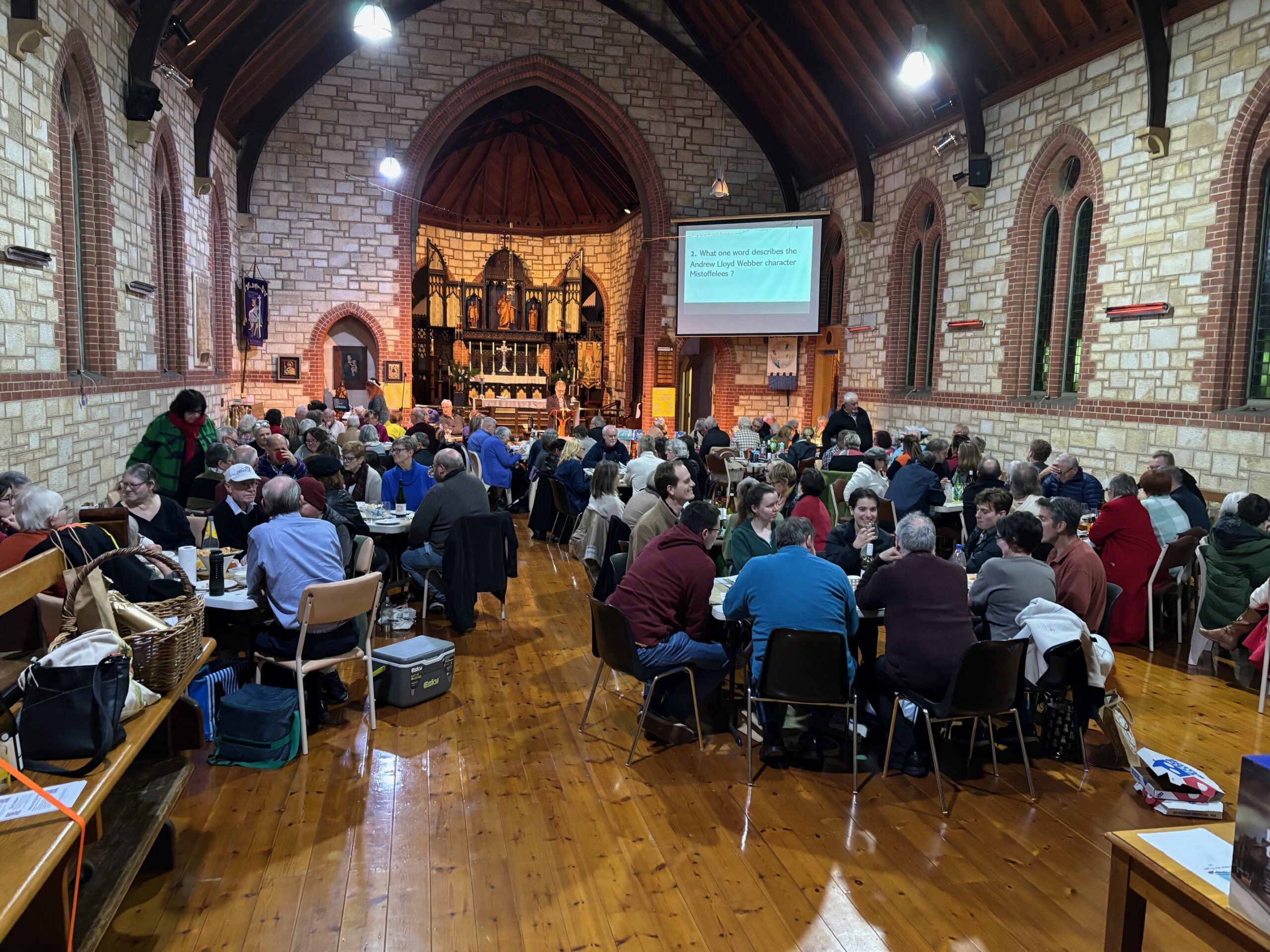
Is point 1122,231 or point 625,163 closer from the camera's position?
point 1122,231

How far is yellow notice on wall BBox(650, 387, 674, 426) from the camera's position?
17266 mm

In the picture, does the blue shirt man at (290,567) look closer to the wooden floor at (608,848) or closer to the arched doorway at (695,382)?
the wooden floor at (608,848)

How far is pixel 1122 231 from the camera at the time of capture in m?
8.96

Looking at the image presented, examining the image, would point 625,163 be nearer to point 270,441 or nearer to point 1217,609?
point 270,441

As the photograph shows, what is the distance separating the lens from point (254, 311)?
576 inches

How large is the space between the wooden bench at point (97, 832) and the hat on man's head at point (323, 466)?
2.41 meters

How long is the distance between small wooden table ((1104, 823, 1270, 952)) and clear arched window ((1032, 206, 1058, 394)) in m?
8.91

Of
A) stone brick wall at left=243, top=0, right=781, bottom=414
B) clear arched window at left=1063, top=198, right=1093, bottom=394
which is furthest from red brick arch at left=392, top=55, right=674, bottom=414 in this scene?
clear arched window at left=1063, top=198, right=1093, bottom=394

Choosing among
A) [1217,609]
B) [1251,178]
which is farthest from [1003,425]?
[1217,609]

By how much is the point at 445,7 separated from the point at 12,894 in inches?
637

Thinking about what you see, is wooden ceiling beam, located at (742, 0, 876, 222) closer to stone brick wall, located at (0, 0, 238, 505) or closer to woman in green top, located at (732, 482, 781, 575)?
stone brick wall, located at (0, 0, 238, 505)

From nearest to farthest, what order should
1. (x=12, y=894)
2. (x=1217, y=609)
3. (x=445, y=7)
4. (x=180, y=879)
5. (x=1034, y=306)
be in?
(x=12, y=894), (x=180, y=879), (x=1217, y=609), (x=1034, y=306), (x=445, y=7)

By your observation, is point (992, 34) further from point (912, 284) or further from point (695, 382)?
point (695, 382)

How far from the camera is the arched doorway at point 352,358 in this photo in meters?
16.0
